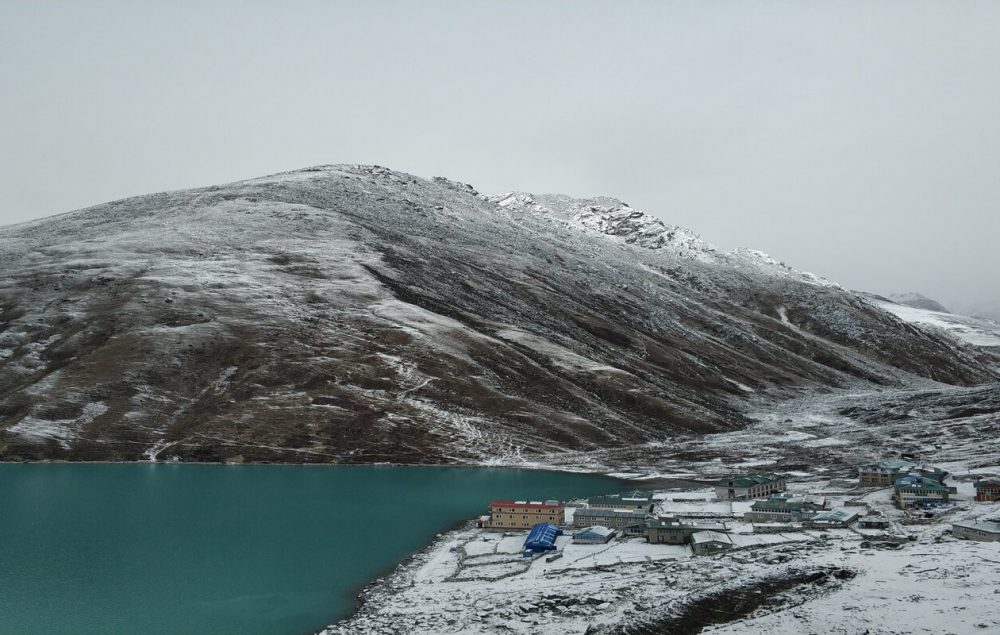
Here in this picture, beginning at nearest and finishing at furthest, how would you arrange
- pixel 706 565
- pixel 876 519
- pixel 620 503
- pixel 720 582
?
pixel 720 582
pixel 706 565
pixel 876 519
pixel 620 503

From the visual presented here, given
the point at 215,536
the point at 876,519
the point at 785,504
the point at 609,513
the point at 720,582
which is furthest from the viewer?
the point at 215,536

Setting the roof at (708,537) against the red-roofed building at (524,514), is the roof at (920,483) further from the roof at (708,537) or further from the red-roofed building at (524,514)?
the red-roofed building at (524,514)

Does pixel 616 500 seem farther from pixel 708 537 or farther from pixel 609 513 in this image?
pixel 708 537

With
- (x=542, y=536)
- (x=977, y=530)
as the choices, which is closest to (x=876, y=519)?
(x=977, y=530)

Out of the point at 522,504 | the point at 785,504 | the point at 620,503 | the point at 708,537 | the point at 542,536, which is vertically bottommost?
the point at 542,536

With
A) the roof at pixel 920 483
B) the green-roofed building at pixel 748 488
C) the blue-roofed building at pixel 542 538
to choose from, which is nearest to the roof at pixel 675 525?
the blue-roofed building at pixel 542 538

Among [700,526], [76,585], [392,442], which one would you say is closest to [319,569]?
[76,585]
